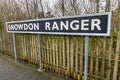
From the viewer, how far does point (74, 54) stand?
429cm

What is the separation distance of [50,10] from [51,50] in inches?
297

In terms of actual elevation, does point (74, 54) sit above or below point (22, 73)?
above

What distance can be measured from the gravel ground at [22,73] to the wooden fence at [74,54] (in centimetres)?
25

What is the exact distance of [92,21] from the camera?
3406mm

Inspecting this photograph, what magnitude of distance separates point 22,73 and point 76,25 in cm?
284

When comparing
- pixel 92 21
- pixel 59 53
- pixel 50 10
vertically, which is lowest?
pixel 59 53

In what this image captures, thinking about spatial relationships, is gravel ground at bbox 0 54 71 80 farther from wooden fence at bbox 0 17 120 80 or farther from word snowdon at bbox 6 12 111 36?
word snowdon at bbox 6 12 111 36

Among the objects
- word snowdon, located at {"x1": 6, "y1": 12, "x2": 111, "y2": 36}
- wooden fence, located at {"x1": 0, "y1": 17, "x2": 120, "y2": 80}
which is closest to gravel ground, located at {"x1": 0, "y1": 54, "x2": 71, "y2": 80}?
wooden fence, located at {"x1": 0, "y1": 17, "x2": 120, "y2": 80}

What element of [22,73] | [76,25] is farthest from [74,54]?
[22,73]

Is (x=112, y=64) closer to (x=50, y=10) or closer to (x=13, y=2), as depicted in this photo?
(x=50, y=10)

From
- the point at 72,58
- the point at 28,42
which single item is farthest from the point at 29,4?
the point at 72,58

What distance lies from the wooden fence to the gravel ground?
9.9 inches

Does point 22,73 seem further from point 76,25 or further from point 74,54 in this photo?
point 76,25

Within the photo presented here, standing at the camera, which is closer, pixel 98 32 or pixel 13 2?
pixel 98 32
